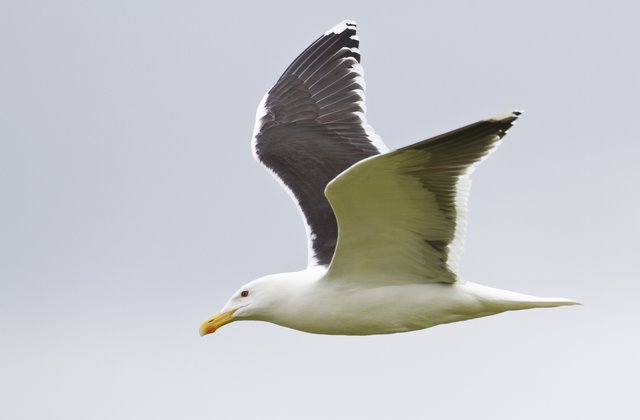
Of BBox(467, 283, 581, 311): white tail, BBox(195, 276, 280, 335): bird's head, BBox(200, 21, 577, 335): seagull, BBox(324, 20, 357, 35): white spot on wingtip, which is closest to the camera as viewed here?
BBox(200, 21, 577, 335): seagull

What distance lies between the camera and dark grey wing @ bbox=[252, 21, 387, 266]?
1374 centimetres

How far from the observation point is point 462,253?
11750 mm

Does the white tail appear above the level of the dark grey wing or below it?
below

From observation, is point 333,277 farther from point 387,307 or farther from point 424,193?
point 424,193

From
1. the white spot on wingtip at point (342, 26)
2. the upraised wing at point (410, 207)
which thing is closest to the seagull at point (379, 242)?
the upraised wing at point (410, 207)

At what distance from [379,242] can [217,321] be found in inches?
71.6

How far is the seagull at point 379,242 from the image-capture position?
10.6 meters

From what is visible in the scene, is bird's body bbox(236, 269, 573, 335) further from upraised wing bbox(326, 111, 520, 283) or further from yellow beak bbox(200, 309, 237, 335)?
yellow beak bbox(200, 309, 237, 335)

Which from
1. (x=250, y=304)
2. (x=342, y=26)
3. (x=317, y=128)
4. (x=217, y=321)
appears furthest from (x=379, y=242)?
(x=342, y=26)

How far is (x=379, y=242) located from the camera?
38.5ft

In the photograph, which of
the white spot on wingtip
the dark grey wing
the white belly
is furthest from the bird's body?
the white spot on wingtip

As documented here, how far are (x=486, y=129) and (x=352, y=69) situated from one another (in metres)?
5.76

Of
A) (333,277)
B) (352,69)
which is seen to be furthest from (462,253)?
(352,69)

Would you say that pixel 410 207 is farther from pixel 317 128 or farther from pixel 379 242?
pixel 317 128
